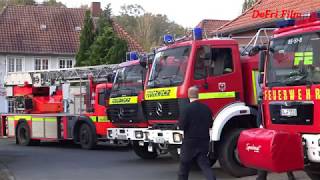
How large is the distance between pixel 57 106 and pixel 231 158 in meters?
13.2

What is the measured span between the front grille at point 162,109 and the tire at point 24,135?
1095 cm

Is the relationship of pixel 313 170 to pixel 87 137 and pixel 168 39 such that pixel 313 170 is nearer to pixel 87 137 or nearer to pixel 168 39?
pixel 168 39

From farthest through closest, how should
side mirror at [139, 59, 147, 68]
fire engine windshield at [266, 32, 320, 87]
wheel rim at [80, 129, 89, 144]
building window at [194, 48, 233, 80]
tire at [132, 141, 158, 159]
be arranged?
wheel rim at [80, 129, 89, 144] → tire at [132, 141, 158, 159] → side mirror at [139, 59, 147, 68] → building window at [194, 48, 233, 80] → fire engine windshield at [266, 32, 320, 87]

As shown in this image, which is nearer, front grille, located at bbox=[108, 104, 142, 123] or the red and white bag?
the red and white bag

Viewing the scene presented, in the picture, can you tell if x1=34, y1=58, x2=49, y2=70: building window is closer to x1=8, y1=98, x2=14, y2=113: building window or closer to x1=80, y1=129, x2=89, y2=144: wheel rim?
x1=8, y1=98, x2=14, y2=113: building window

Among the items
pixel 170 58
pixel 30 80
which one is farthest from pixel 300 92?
pixel 30 80

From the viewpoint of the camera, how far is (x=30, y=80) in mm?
24906

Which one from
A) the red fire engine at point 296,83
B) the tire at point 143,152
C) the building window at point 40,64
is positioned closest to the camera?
the red fire engine at point 296,83

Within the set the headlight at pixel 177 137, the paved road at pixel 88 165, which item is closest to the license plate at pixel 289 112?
the paved road at pixel 88 165

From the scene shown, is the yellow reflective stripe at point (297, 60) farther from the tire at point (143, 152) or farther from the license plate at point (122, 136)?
the tire at point (143, 152)

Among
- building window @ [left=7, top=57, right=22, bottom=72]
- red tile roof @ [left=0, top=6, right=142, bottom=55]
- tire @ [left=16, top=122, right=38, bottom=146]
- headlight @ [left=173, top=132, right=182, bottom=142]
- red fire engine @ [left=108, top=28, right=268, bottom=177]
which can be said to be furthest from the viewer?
red tile roof @ [left=0, top=6, right=142, bottom=55]

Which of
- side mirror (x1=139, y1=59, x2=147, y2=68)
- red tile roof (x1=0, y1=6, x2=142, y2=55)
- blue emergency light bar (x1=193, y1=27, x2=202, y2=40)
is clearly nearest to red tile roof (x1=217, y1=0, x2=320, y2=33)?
side mirror (x1=139, y1=59, x2=147, y2=68)

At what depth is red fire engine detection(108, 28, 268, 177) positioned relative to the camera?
39.2 ft

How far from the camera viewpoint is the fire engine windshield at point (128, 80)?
605 inches
